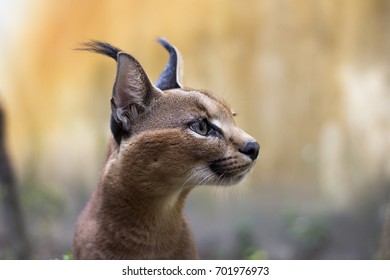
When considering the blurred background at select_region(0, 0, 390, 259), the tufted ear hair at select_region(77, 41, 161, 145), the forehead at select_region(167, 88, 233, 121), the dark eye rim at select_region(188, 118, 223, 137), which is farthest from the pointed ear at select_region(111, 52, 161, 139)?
the blurred background at select_region(0, 0, 390, 259)

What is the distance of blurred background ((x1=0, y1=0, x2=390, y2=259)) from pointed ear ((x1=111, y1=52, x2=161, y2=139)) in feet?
14.6

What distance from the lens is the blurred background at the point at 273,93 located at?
26.1ft

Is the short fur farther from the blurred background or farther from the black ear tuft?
the blurred background

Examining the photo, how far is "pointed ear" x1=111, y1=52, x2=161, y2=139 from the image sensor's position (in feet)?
10.8

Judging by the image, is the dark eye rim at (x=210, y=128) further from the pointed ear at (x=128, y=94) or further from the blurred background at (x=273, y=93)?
the blurred background at (x=273, y=93)

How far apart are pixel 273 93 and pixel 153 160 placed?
4.89 m

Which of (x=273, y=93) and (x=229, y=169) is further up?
(x=229, y=169)

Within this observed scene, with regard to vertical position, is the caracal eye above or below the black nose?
above

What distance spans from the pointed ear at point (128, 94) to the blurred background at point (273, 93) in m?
4.46

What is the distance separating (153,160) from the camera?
3383 millimetres

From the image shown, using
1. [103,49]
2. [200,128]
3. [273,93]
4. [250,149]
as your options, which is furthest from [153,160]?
[273,93]

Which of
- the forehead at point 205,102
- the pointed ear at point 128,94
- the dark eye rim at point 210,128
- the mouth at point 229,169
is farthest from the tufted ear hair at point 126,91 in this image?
the mouth at point 229,169

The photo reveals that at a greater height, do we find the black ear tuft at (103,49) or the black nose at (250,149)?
the black ear tuft at (103,49)

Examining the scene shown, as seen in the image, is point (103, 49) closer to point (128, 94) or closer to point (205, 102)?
point (128, 94)
